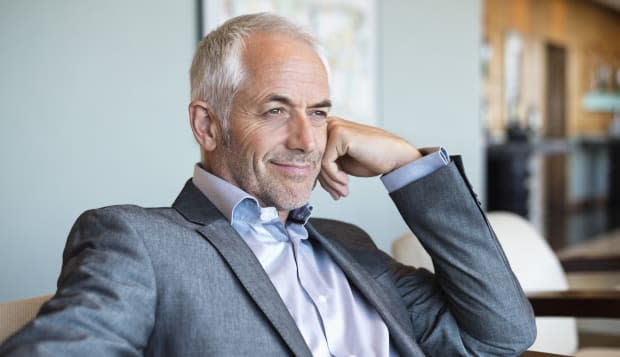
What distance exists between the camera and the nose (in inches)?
52.9

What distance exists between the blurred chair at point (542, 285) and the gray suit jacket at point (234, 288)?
0.51 meters

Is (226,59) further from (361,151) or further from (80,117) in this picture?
(80,117)

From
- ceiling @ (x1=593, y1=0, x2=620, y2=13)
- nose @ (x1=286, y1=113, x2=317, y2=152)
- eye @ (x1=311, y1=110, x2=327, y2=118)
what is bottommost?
nose @ (x1=286, y1=113, x2=317, y2=152)

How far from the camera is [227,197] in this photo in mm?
1338

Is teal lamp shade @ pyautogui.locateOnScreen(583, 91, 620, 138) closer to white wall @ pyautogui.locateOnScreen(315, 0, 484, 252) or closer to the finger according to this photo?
white wall @ pyautogui.locateOnScreen(315, 0, 484, 252)

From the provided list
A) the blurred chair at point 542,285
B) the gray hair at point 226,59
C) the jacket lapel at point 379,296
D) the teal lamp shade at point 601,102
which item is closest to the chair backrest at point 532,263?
the blurred chair at point 542,285

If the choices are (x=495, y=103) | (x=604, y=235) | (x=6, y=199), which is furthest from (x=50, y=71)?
(x=495, y=103)

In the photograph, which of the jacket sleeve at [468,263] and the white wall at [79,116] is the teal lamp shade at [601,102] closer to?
the white wall at [79,116]

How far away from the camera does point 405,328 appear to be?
1484mm

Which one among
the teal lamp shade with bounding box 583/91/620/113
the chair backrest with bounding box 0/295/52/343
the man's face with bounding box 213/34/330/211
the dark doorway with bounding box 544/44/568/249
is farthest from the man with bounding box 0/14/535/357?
the teal lamp shade with bounding box 583/91/620/113

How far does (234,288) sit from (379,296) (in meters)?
0.40

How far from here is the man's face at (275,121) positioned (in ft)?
4.42

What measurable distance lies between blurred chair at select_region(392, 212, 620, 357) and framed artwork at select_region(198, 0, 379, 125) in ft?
3.66

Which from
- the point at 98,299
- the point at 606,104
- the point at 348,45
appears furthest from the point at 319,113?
the point at 606,104
